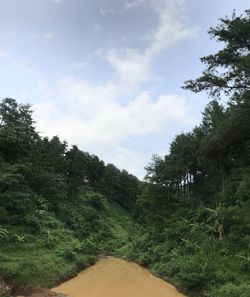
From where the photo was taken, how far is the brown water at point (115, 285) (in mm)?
24172

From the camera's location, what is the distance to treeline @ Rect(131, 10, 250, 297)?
21.2m

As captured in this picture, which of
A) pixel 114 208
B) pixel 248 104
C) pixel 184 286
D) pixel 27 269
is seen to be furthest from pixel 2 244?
pixel 114 208

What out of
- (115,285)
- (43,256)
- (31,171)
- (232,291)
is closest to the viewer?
(232,291)

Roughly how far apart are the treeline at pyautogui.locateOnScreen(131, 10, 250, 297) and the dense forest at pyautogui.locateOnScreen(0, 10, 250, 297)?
0.21 feet

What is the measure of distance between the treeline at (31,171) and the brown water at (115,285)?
8.05 meters

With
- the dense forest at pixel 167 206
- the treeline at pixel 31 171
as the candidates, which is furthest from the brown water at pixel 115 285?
the treeline at pixel 31 171

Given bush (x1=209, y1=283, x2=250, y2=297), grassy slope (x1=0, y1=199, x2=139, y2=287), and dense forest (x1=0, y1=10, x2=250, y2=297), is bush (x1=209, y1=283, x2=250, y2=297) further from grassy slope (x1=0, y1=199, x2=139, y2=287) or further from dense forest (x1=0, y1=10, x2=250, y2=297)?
grassy slope (x1=0, y1=199, x2=139, y2=287)

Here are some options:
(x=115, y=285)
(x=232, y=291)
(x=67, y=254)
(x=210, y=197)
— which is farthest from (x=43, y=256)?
(x=210, y=197)

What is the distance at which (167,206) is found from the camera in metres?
49.7

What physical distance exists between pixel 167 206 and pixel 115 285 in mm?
23422

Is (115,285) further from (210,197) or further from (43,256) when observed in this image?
(210,197)

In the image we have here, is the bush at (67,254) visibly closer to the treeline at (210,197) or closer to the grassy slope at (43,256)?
the grassy slope at (43,256)

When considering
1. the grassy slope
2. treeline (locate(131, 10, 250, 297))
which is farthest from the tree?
the grassy slope

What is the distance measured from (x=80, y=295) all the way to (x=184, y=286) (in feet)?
19.4
